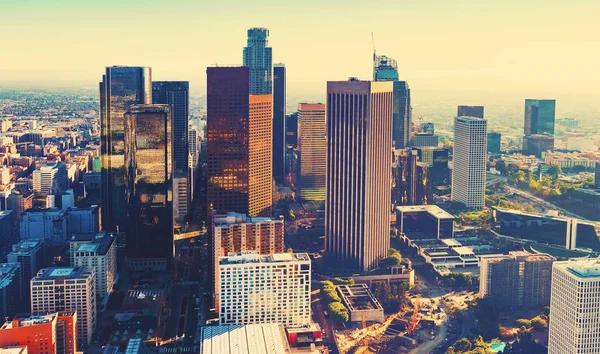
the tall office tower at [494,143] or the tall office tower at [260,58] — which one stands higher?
the tall office tower at [260,58]

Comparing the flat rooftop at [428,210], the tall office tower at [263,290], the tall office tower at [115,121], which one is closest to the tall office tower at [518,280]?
the tall office tower at [263,290]

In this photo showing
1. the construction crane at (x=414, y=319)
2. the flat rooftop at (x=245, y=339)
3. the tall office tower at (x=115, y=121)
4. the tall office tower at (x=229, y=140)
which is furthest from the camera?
the tall office tower at (x=115, y=121)

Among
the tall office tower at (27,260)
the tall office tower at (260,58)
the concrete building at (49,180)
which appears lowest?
the tall office tower at (27,260)

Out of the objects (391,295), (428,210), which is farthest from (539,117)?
(391,295)

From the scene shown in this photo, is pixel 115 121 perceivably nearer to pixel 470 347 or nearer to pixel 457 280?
pixel 457 280

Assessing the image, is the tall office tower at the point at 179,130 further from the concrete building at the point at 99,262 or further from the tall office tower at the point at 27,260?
the tall office tower at the point at 27,260

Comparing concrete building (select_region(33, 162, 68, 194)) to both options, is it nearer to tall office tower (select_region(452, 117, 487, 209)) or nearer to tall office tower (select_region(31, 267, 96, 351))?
tall office tower (select_region(31, 267, 96, 351))

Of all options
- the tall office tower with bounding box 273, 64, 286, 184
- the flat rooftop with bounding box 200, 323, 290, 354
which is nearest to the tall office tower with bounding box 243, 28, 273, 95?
the tall office tower with bounding box 273, 64, 286, 184
